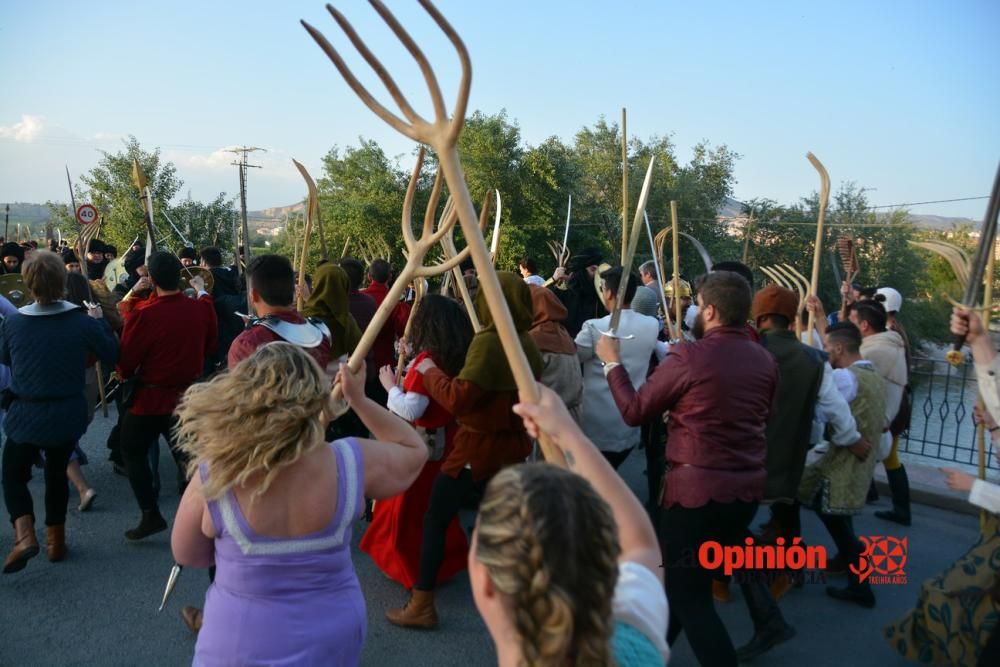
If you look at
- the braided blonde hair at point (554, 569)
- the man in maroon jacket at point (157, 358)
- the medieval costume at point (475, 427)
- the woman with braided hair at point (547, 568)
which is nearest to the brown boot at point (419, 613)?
the medieval costume at point (475, 427)

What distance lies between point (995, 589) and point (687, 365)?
1.48 m

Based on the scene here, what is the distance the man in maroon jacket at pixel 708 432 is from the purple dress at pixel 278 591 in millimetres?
1394

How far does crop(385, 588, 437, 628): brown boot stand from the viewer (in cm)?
389

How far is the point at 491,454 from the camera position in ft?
12.3

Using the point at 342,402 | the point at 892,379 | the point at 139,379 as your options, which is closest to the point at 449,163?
the point at 342,402

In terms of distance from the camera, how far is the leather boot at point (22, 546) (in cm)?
430

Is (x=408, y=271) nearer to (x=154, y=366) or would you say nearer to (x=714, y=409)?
(x=714, y=409)

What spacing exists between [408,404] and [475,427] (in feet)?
1.43

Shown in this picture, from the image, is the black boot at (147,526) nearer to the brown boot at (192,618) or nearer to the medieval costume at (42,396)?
the medieval costume at (42,396)

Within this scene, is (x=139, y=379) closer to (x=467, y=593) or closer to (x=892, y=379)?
(x=467, y=593)

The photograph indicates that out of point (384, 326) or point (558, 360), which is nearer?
point (558, 360)

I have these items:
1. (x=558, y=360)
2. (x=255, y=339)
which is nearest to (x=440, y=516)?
(x=558, y=360)

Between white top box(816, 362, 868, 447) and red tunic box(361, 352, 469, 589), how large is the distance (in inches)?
81.0

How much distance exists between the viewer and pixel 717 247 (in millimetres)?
30047
